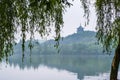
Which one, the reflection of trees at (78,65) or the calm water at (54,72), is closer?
the calm water at (54,72)

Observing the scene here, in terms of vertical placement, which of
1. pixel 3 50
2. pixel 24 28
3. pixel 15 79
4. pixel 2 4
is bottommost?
pixel 15 79

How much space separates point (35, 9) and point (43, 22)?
0.34 m

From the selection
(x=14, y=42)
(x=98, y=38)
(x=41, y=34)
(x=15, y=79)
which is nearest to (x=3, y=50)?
(x=14, y=42)

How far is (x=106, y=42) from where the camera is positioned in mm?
7906

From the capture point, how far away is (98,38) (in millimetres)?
7883

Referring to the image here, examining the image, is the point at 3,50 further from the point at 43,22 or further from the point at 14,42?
the point at 43,22

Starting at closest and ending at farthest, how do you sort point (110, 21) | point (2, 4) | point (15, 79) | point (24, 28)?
point (2, 4) → point (24, 28) → point (110, 21) → point (15, 79)

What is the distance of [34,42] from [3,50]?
615mm

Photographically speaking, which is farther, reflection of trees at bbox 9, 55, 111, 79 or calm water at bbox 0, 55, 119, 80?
reflection of trees at bbox 9, 55, 111, 79

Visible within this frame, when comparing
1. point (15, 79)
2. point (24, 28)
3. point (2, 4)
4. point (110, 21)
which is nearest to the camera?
point (2, 4)

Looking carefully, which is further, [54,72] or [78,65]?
[78,65]

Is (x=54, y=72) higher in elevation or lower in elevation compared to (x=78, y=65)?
higher

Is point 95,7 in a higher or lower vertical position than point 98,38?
higher

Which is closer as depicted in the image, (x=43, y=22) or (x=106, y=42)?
(x=43, y=22)
